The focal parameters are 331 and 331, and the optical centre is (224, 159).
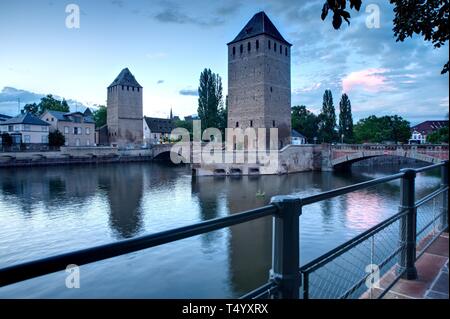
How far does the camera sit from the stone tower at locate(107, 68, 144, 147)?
214ft

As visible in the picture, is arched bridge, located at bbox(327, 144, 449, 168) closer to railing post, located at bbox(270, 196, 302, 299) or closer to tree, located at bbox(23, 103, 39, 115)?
railing post, located at bbox(270, 196, 302, 299)

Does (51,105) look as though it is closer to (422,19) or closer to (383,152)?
(383,152)

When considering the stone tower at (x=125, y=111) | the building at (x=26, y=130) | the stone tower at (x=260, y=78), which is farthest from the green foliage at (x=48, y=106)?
the stone tower at (x=260, y=78)

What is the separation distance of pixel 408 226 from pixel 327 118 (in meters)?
59.0

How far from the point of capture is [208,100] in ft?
173

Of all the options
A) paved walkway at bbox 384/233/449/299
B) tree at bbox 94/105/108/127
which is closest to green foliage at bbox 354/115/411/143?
tree at bbox 94/105/108/127

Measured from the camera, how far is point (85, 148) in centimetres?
5228

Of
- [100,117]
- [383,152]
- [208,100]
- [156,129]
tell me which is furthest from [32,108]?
[383,152]

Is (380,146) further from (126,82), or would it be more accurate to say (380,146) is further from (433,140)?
(126,82)

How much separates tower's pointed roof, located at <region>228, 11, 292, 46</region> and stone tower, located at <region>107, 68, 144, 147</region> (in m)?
30.0

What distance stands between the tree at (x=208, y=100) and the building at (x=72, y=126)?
21.6 m

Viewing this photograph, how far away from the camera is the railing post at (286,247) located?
1866 millimetres

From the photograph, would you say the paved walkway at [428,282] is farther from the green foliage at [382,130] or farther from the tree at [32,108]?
the tree at [32,108]
